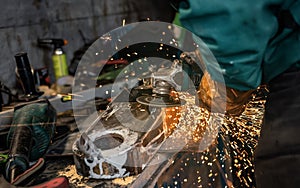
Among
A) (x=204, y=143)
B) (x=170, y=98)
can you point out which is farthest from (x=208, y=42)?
(x=204, y=143)

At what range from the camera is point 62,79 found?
9.20 feet

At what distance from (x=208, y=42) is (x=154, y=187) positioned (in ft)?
2.35

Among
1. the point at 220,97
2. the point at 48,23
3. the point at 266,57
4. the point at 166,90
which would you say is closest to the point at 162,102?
the point at 166,90

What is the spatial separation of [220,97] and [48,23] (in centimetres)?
242

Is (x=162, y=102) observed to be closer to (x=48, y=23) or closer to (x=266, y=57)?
(x=266, y=57)

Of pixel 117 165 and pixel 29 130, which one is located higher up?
pixel 29 130

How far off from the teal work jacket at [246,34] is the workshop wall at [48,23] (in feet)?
7.48

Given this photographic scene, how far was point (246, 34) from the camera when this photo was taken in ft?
2.79

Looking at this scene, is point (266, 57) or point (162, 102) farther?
point (162, 102)

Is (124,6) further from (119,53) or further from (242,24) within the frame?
(242,24)

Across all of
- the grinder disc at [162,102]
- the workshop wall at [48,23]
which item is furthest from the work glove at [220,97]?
the workshop wall at [48,23]

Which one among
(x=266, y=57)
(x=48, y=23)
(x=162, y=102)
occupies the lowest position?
(x=162, y=102)

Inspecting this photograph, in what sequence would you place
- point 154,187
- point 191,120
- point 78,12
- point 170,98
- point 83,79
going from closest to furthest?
point 154,187 → point 170,98 → point 191,120 → point 83,79 → point 78,12

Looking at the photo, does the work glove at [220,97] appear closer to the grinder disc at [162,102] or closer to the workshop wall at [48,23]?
the grinder disc at [162,102]
